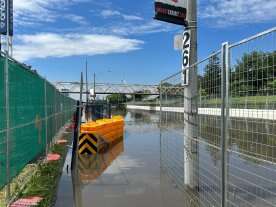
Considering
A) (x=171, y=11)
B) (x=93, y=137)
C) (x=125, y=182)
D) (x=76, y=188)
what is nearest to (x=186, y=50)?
(x=171, y=11)

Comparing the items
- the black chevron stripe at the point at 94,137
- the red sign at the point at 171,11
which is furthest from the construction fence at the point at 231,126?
the black chevron stripe at the point at 94,137

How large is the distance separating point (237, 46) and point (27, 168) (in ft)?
25.6

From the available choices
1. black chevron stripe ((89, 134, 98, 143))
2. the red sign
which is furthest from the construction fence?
black chevron stripe ((89, 134, 98, 143))

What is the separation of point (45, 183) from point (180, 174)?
9.85 feet

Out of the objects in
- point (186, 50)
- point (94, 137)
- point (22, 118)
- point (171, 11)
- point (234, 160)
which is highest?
point (171, 11)

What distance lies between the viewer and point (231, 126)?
633cm

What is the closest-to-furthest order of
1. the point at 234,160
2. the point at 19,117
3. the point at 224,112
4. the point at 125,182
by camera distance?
the point at 224,112 → the point at 234,160 → the point at 19,117 → the point at 125,182

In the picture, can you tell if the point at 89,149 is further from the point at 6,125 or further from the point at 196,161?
the point at 6,125

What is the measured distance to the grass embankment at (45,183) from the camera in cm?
961

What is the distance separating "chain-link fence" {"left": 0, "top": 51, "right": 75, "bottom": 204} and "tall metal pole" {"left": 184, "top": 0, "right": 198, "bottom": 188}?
3229 millimetres

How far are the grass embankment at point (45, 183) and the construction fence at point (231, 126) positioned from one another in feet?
8.07

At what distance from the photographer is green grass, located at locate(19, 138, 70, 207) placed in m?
9.62

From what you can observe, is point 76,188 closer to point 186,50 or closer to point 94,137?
point 186,50

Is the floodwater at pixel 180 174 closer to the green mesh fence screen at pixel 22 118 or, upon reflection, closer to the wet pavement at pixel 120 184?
the wet pavement at pixel 120 184
